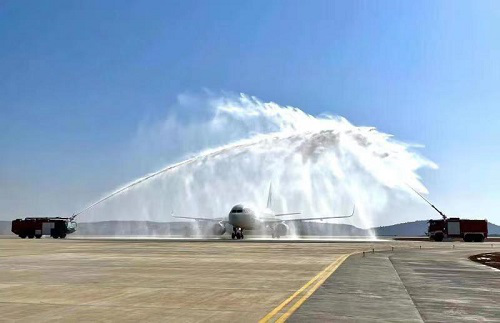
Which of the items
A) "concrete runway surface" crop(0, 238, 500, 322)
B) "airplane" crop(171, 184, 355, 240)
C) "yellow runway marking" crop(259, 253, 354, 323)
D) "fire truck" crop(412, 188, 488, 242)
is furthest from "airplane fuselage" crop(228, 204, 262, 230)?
"yellow runway marking" crop(259, 253, 354, 323)

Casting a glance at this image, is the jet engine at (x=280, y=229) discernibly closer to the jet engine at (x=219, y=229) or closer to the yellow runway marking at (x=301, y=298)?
the jet engine at (x=219, y=229)

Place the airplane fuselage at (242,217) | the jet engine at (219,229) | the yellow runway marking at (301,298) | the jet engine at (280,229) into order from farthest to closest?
the jet engine at (219,229) → the jet engine at (280,229) → the airplane fuselage at (242,217) → the yellow runway marking at (301,298)

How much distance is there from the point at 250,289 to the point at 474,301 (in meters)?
6.08

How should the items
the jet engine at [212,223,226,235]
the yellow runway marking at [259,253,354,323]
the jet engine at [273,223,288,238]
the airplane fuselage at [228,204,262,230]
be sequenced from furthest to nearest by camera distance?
1. the jet engine at [212,223,226,235]
2. the jet engine at [273,223,288,238]
3. the airplane fuselage at [228,204,262,230]
4. the yellow runway marking at [259,253,354,323]

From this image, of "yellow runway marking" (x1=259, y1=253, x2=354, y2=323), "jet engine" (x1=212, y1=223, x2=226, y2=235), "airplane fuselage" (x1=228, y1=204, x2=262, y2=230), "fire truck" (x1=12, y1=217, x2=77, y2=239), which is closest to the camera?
"yellow runway marking" (x1=259, y1=253, x2=354, y2=323)

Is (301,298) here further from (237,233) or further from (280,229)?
(280,229)

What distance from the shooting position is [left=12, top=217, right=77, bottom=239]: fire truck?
8744 centimetres

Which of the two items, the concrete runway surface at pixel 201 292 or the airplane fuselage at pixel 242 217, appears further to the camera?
the airplane fuselage at pixel 242 217

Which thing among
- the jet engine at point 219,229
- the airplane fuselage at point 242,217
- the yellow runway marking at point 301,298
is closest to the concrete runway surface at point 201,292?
the yellow runway marking at point 301,298

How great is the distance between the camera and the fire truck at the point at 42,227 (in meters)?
87.4

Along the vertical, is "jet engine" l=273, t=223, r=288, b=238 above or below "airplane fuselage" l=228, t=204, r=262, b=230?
below

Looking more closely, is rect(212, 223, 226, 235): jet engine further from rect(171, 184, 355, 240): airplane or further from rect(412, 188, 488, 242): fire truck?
rect(412, 188, 488, 242): fire truck

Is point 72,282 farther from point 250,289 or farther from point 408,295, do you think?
point 408,295

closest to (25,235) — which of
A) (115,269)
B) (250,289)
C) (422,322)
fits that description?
(115,269)
